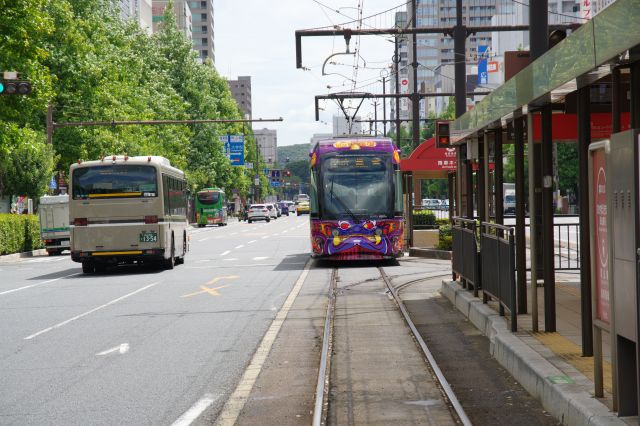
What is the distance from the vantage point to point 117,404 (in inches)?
319

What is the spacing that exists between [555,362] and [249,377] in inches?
111

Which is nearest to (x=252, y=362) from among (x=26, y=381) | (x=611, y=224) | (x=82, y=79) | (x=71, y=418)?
(x=26, y=381)

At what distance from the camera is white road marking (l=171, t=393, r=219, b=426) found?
7309 mm

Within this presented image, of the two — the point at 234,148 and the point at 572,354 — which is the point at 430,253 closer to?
the point at 572,354

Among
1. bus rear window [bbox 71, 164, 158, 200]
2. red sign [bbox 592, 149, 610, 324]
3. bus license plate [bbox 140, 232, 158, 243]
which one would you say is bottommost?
bus license plate [bbox 140, 232, 158, 243]

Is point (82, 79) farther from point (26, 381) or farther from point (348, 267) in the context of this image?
point (26, 381)

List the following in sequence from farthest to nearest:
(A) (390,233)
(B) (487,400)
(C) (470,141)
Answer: (A) (390,233)
(C) (470,141)
(B) (487,400)

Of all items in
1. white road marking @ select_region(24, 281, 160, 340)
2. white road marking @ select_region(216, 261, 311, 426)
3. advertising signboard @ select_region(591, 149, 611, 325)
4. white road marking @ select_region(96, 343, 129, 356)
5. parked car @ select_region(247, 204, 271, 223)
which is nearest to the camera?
advertising signboard @ select_region(591, 149, 611, 325)

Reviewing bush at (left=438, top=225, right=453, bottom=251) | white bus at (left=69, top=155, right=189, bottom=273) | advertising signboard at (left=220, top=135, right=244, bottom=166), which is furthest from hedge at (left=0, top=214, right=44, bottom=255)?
advertising signboard at (left=220, top=135, right=244, bottom=166)

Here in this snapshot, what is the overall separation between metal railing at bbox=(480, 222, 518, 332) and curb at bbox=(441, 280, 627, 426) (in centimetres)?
24

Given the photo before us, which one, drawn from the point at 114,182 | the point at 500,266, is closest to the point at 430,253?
the point at 114,182

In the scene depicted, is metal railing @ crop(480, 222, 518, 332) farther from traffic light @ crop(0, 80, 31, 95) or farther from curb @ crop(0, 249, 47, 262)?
curb @ crop(0, 249, 47, 262)

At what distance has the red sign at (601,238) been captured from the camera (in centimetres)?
622

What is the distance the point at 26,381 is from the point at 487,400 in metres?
4.34
